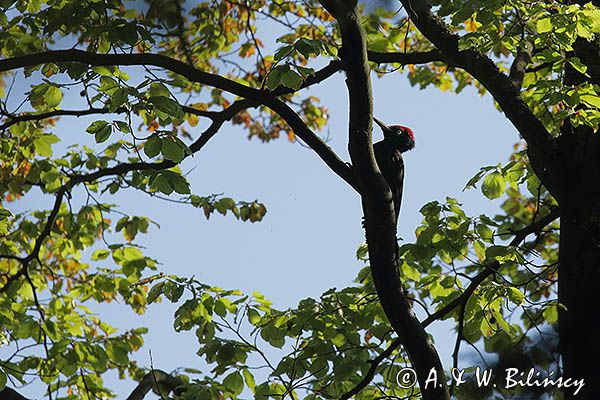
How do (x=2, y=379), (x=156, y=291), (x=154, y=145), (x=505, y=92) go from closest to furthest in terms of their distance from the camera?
(x=154, y=145)
(x=505, y=92)
(x=2, y=379)
(x=156, y=291)

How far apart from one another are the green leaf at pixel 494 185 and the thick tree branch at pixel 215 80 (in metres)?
1.77

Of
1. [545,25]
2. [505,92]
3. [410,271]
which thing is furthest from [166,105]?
[410,271]

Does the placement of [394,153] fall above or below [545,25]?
above

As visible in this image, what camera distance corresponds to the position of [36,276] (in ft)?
30.5

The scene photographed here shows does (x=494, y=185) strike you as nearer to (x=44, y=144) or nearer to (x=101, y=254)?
(x=101, y=254)

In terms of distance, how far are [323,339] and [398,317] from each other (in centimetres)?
142

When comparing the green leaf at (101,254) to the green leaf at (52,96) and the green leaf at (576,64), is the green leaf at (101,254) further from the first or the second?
the green leaf at (576,64)

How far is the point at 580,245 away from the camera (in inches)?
168

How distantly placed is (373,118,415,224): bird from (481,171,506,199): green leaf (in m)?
Result: 1.10

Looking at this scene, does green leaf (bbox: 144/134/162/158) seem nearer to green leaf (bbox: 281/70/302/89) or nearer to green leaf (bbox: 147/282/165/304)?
green leaf (bbox: 281/70/302/89)

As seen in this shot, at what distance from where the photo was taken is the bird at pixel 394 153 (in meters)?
6.96

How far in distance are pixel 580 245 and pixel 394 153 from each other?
3059 millimetres

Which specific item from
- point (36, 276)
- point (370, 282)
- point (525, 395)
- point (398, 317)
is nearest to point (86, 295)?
point (36, 276)

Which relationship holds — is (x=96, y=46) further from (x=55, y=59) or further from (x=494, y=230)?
(x=494, y=230)
